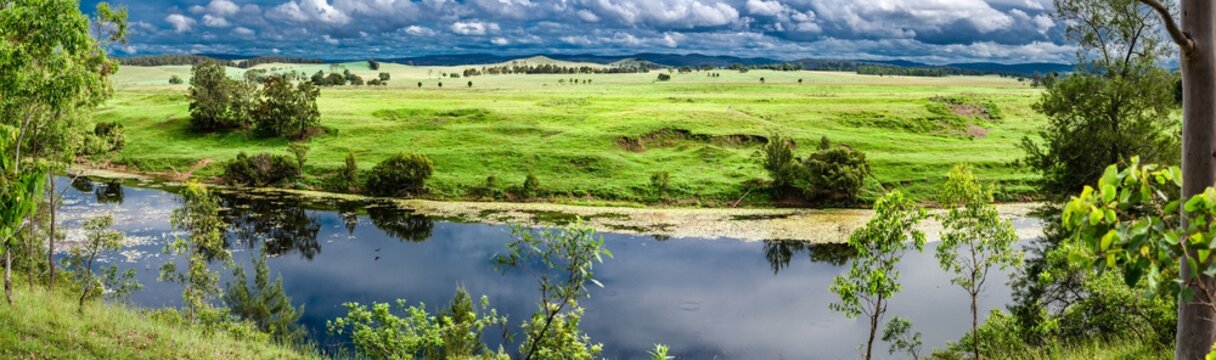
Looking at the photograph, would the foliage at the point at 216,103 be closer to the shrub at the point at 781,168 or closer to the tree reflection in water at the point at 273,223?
the tree reflection in water at the point at 273,223

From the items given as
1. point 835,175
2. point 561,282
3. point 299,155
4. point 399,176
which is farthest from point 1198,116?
point 299,155

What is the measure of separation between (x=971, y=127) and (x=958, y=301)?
75.7 metres

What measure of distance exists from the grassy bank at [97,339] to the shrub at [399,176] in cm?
5127

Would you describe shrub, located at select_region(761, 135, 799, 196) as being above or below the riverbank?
above

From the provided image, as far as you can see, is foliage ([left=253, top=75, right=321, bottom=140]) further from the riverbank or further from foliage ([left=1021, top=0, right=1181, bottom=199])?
foliage ([left=1021, top=0, right=1181, bottom=199])

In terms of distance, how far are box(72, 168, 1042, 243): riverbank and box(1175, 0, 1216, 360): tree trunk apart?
48520 millimetres

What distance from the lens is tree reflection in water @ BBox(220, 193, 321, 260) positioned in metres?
51.7

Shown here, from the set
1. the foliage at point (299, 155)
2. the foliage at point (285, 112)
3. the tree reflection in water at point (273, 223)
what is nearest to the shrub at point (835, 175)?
the tree reflection in water at point (273, 223)

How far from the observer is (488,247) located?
171 feet

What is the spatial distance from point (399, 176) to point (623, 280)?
33687 millimetres

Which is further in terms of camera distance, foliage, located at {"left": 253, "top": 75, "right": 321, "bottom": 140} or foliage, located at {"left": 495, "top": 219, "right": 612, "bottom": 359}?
foliage, located at {"left": 253, "top": 75, "right": 321, "bottom": 140}

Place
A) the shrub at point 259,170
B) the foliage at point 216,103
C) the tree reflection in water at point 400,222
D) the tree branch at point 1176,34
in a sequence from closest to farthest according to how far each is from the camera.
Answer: the tree branch at point 1176,34, the tree reflection in water at point 400,222, the shrub at point 259,170, the foliage at point 216,103

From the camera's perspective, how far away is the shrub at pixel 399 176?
71812 mm

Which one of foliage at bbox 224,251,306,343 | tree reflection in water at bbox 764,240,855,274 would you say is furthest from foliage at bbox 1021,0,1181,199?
foliage at bbox 224,251,306,343
